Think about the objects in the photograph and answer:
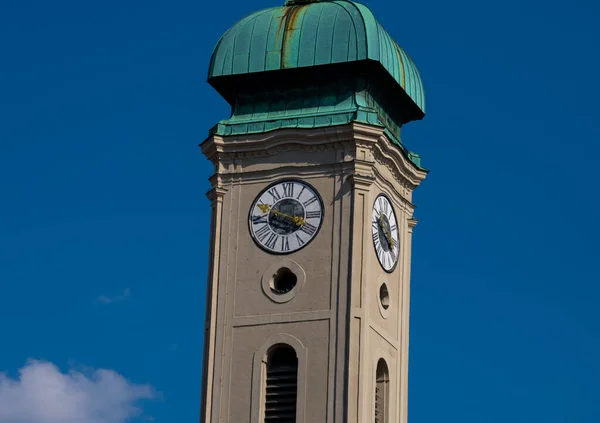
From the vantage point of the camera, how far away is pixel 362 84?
57281 millimetres

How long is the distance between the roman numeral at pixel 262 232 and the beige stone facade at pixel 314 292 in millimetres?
245

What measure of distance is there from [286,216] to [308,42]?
15.0ft

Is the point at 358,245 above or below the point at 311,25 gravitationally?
below

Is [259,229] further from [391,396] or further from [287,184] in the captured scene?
[391,396]

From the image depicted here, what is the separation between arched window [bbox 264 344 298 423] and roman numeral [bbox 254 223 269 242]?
289cm

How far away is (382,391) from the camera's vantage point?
56094mm

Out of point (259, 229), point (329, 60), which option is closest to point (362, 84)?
point (329, 60)

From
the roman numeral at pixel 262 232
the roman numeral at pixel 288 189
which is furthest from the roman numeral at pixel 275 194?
the roman numeral at pixel 262 232

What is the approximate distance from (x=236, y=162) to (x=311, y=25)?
13.1 ft

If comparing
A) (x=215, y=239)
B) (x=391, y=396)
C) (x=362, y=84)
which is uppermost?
(x=362, y=84)

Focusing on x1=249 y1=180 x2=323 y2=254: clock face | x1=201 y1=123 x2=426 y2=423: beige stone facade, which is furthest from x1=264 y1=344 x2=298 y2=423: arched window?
x1=249 y1=180 x2=323 y2=254: clock face

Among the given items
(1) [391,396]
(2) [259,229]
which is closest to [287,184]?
(2) [259,229]

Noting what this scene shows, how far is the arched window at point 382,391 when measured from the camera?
55.8 meters

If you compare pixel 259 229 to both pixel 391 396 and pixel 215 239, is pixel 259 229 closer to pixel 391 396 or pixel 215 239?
pixel 215 239
